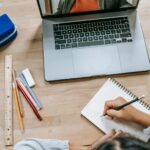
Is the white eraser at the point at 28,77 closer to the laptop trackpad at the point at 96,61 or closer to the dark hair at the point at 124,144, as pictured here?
the laptop trackpad at the point at 96,61

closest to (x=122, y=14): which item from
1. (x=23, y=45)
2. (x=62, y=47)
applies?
(x=62, y=47)

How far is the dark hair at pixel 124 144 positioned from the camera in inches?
24.4

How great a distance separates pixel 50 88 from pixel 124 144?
1.04 feet

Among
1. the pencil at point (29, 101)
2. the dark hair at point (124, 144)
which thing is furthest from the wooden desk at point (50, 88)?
the dark hair at point (124, 144)

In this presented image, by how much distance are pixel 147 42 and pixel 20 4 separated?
426 millimetres

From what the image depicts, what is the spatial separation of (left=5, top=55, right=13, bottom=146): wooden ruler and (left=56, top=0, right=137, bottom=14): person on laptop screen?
22 cm

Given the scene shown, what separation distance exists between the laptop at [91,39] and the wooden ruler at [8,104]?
Answer: 108 millimetres

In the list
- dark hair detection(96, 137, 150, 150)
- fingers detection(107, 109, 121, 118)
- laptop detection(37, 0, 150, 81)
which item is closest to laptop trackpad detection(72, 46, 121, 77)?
laptop detection(37, 0, 150, 81)

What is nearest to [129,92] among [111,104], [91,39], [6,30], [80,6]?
[111,104]

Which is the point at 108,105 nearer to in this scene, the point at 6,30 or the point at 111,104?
the point at 111,104

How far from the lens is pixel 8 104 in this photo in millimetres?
851

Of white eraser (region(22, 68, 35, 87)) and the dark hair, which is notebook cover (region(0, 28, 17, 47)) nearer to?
white eraser (region(22, 68, 35, 87))

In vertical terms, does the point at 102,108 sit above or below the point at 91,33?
below

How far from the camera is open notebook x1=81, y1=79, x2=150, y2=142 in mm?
817
